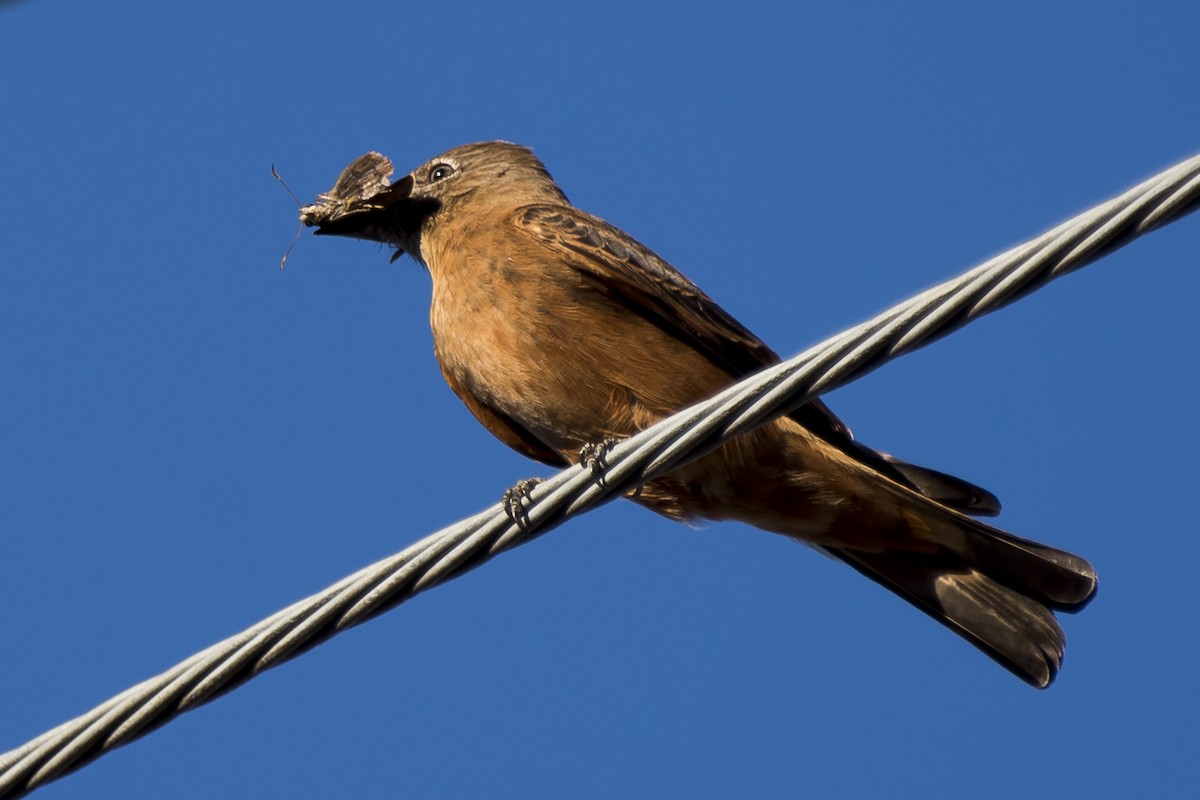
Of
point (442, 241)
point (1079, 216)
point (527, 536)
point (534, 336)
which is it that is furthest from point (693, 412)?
point (442, 241)

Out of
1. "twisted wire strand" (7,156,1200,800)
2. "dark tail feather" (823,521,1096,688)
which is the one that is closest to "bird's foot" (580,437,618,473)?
"twisted wire strand" (7,156,1200,800)

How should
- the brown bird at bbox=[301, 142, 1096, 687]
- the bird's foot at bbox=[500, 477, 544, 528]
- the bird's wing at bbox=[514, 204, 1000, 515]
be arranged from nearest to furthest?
the bird's foot at bbox=[500, 477, 544, 528], the brown bird at bbox=[301, 142, 1096, 687], the bird's wing at bbox=[514, 204, 1000, 515]

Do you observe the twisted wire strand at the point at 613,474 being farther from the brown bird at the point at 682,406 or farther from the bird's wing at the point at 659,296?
the bird's wing at the point at 659,296

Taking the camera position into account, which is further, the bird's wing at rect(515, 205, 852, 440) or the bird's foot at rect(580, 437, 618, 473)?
the bird's wing at rect(515, 205, 852, 440)

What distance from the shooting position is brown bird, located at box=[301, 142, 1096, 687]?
6535 mm

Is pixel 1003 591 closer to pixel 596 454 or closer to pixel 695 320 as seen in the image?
pixel 695 320

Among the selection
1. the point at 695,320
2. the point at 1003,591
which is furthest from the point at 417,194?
the point at 1003,591

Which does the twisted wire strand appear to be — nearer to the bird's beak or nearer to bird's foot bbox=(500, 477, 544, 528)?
bird's foot bbox=(500, 477, 544, 528)

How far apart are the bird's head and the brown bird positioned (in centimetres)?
76

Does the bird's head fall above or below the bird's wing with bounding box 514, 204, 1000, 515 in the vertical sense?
above

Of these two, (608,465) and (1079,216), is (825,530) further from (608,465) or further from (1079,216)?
(1079,216)

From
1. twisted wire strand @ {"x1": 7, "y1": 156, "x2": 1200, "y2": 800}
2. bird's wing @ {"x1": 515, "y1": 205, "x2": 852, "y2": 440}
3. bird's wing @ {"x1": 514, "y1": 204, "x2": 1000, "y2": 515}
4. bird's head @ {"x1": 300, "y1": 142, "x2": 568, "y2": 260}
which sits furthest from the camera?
bird's head @ {"x1": 300, "y1": 142, "x2": 568, "y2": 260}

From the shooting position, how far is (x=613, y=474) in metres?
4.34

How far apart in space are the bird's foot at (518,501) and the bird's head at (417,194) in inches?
96.7
